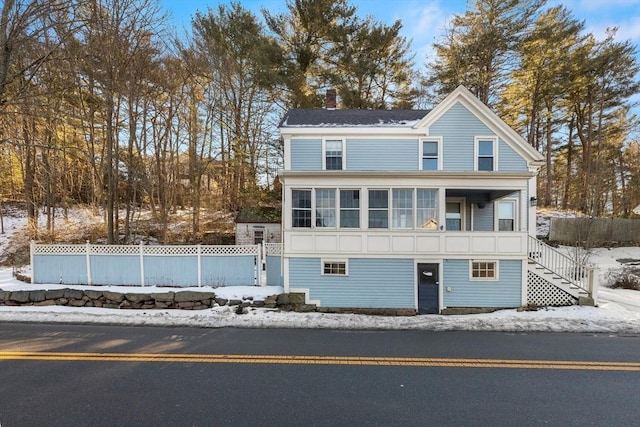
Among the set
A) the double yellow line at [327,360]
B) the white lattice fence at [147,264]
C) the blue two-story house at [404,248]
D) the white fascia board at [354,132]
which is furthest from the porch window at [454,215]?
the double yellow line at [327,360]

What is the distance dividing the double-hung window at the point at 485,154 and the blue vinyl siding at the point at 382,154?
214 cm

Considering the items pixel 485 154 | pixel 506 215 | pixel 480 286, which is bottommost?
pixel 480 286

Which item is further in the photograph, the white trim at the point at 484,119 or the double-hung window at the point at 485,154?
the double-hung window at the point at 485,154

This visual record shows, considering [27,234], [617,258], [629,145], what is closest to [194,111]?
[27,234]

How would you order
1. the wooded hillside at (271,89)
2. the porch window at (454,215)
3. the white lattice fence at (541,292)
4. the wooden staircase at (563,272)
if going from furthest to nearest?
the wooded hillside at (271,89) < the porch window at (454,215) < the white lattice fence at (541,292) < the wooden staircase at (563,272)

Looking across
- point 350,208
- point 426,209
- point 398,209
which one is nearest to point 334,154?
point 350,208

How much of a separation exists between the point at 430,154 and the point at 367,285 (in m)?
5.11

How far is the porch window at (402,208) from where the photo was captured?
1030cm

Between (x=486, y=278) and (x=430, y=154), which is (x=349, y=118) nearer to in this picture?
(x=430, y=154)

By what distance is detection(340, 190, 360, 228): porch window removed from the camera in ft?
34.0

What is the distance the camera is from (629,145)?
25.8m

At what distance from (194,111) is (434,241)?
15.4 m

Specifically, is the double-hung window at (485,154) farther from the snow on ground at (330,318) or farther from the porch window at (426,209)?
the snow on ground at (330,318)

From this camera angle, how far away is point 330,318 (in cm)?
829
